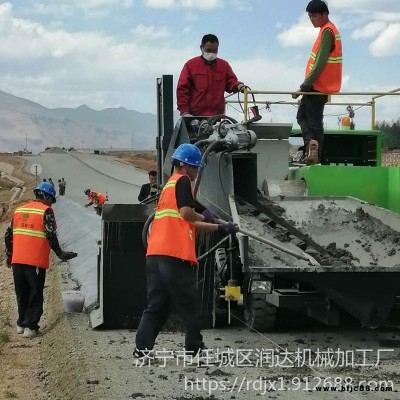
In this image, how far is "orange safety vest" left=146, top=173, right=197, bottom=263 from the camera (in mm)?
6938

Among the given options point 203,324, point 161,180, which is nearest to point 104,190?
point 161,180

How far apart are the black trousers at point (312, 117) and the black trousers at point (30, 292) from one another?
3851 mm

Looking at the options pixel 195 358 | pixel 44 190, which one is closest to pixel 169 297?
pixel 195 358

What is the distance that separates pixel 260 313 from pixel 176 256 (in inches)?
82.8

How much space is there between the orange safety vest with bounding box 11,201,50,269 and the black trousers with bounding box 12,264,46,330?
0.09 meters

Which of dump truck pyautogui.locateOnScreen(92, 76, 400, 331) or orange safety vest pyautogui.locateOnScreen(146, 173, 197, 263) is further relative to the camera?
dump truck pyautogui.locateOnScreen(92, 76, 400, 331)

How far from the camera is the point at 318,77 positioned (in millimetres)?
10398

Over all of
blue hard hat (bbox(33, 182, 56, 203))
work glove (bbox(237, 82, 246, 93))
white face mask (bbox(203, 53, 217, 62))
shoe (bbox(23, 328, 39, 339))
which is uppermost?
white face mask (bbox(203, 53, 217, 62))

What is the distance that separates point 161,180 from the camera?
39.2 ft

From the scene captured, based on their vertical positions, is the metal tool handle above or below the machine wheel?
above

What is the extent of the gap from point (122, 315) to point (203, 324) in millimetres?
904

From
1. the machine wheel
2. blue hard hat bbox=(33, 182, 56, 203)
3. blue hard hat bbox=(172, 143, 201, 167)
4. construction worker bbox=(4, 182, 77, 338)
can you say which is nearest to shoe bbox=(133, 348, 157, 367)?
the machine wheel

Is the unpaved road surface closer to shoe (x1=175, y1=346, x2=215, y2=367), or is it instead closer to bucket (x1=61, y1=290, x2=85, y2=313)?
shoe (x1=175, y1=346, x2=215, y2=367)

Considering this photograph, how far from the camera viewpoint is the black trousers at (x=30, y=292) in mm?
9594
